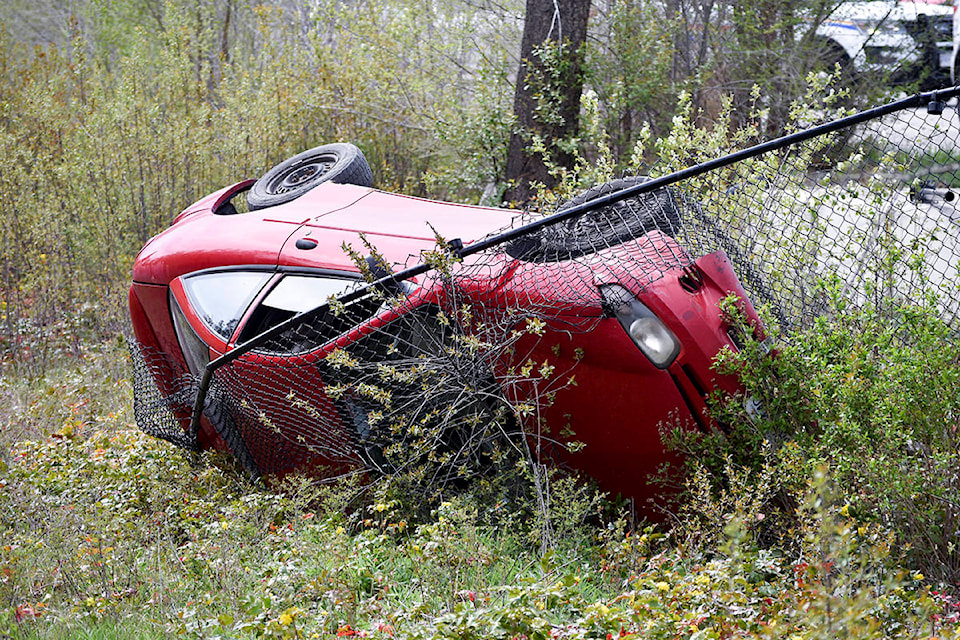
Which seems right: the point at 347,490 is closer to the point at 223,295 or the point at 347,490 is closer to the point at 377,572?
the point at 377,572

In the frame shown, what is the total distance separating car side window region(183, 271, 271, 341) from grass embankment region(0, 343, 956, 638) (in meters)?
0.86

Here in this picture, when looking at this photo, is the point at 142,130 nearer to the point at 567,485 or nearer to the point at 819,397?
the point at 567,485

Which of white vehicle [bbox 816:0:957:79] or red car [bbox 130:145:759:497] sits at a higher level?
white vehicle [bbox 816:0:957:79]

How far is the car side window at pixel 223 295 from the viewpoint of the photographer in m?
4.33

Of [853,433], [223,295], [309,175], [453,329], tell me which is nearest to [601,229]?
[453,329]

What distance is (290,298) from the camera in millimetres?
4172

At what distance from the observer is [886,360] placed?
3.27 m

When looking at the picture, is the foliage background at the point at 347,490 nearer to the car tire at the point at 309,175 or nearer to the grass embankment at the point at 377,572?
the grass embankment at the point at 377,572

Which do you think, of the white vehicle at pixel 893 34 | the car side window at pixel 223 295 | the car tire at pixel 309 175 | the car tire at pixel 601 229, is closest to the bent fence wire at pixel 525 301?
the car tire at pixel 601 229

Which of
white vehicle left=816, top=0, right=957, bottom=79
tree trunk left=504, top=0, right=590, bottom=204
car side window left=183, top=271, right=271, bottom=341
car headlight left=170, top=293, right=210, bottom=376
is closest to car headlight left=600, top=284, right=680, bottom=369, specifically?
car side window left=183, top=271, right=271, bottom=341

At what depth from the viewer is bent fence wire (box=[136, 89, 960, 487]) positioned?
3.57 m

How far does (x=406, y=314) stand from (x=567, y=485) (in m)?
0.98

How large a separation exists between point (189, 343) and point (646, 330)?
2.49 metres

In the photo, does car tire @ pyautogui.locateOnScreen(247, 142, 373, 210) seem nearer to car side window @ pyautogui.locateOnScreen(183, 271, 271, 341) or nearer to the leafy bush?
car side window @ pyautogui.locateOnScreen(183, 271, 271, 341)
